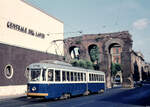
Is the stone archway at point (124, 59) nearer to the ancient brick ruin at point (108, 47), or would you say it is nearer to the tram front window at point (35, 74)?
the ancient brick ruin at point (108, 47)

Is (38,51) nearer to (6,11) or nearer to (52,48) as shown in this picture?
(52,48)

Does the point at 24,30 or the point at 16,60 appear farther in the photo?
the point at 24,30

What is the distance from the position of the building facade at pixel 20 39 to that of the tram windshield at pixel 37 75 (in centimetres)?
424

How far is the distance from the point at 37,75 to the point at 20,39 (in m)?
12.3

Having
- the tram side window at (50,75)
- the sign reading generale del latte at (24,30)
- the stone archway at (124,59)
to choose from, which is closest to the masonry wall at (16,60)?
the sign reading generale del latte at (24,30)

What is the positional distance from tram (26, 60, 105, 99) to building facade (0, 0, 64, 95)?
4.34 m

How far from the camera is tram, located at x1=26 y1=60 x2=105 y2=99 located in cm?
1593

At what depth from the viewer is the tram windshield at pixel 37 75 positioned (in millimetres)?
16109

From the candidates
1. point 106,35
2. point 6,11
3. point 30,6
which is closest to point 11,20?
point 6,11

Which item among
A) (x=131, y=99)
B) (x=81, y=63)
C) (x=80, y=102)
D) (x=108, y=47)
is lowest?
(x=131, y=99)

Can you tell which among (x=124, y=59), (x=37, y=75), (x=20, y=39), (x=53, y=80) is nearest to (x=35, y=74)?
(x=37, y=75)

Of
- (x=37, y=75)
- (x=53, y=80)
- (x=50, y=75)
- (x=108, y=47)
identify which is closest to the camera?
(x=37, y=75)

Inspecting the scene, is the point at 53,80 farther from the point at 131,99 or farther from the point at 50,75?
the point at 131,99

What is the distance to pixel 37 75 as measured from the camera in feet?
53.6
